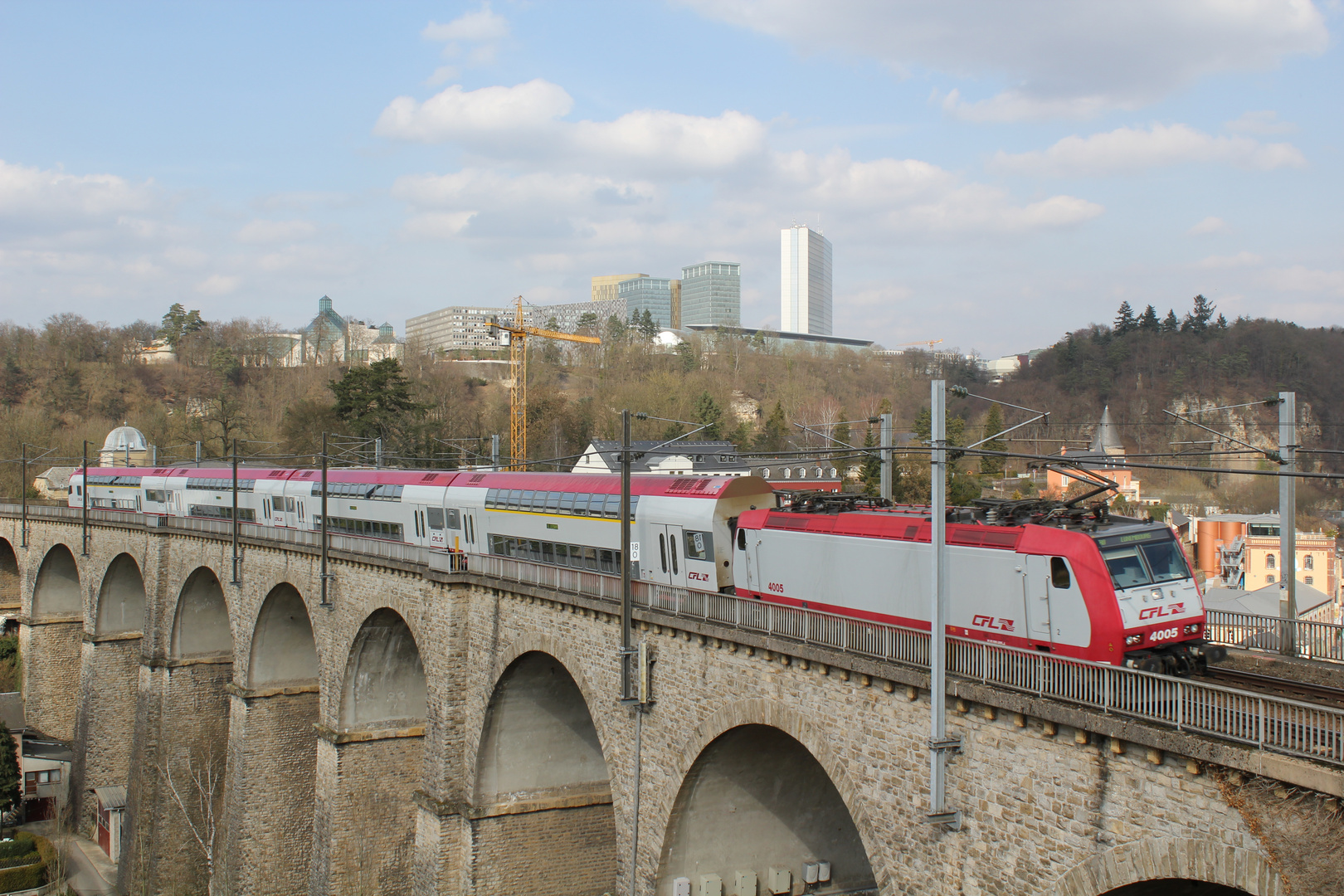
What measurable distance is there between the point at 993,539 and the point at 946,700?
104 inches

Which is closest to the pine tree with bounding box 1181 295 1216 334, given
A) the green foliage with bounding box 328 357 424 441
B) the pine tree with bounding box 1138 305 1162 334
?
the pine tree with bounding box 1138 305 1162 334

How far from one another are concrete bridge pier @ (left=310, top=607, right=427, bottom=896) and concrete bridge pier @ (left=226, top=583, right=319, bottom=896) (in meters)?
5.28

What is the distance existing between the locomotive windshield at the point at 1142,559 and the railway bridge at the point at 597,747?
6.70 ft

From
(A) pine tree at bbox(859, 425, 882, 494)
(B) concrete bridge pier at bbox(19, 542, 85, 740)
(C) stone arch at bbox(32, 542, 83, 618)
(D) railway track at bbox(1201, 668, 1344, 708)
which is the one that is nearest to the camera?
(D) railway track at bbox(1201, 668, 1344, 708)

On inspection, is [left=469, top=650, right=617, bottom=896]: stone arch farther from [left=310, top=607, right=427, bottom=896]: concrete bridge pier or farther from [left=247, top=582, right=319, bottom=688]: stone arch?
[left=247, top=582, right=319, bottom=688]: stone arch

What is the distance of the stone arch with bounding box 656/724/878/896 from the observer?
17297 mm

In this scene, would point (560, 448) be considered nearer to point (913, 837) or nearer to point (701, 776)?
point (701, 776)

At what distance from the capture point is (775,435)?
73.9m

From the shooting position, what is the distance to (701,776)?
17.2 metres

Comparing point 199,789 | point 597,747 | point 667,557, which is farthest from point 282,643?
point 667,557

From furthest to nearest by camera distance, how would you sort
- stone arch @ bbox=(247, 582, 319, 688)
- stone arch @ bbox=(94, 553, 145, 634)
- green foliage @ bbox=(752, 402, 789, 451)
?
green foliage @ bbox=(752, 402, 789, 451) < stone arch @ bbox=(94, 553, 145, 634) < stone arch @ bbox=(247, 582, 319, 688)

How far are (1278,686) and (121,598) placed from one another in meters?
50.1

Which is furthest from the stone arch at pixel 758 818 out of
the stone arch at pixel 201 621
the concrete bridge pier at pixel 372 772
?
the stone arch at pixel 201 621

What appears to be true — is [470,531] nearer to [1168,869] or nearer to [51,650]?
[1168,869]
